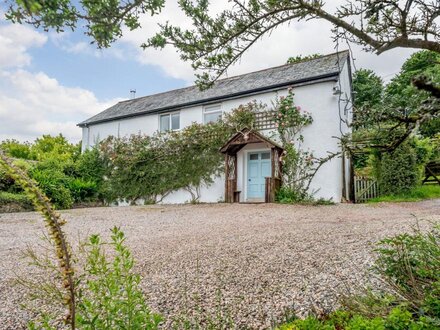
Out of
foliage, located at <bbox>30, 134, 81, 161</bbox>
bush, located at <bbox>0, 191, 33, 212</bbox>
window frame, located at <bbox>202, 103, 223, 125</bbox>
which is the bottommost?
bush, located at <bbox>0, 191, 33, 212</bbox>

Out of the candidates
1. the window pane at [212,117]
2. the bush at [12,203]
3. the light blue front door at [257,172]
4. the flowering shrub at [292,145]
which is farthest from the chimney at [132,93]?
the flowering shrub at [292,145]

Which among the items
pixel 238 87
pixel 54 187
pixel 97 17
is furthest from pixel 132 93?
pixel 97 17

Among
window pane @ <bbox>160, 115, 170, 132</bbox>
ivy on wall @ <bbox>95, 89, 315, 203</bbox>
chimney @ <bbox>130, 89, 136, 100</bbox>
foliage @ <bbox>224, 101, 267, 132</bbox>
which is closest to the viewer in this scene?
ivy on wall @ <bbox>95, 89, 315, 203</bbox>

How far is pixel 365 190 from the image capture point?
10711 mm

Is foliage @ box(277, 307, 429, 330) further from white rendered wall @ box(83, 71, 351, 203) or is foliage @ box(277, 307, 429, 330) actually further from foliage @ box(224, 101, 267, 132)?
foliage @ box(224, 101, 267, 132)

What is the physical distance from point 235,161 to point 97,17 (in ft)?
31.5

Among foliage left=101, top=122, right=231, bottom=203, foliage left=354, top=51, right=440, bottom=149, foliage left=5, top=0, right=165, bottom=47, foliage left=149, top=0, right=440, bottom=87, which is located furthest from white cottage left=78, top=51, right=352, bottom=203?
foliage left=5, top=0, right=165, bottom=47

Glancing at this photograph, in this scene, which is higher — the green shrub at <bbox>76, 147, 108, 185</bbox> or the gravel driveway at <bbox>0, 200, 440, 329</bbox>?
the green shrub at <bbox>76, 147, 108, 185</bbox>

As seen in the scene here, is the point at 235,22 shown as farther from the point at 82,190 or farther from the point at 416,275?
the point at 82,190

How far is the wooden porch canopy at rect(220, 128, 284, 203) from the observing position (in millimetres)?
9727

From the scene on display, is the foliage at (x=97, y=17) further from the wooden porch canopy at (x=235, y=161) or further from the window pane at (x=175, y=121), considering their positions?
the window pane at (x=175, y=121)

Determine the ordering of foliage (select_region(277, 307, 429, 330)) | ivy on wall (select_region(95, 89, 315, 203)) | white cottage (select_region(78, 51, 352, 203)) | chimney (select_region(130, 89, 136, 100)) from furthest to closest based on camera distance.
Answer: chimney (select_region(130, 89, 136, 100))
ivy on wall (select_region(95, 89, 315, 203))
white cottage (select_region(78, 51, 352, 203))
foliage (select_region(277, 307, 429, 330))

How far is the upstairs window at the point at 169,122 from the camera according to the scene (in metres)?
13.5

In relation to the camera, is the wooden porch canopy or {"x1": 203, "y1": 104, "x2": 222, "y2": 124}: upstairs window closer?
the wooden porch canopy
